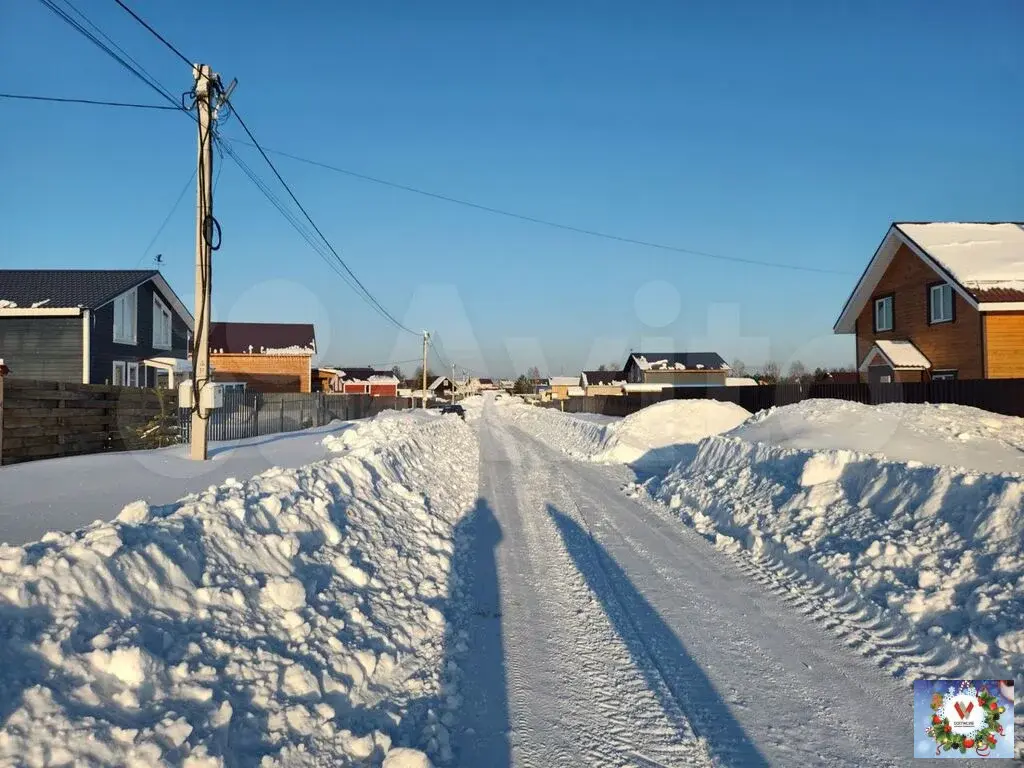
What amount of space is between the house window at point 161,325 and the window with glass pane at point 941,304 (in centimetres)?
3293

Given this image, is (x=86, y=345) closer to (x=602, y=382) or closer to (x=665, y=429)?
(x=665, y=429)

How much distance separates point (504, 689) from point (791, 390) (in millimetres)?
23576

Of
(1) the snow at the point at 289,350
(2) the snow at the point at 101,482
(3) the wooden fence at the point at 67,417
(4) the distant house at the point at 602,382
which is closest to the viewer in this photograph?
(2) the snow at the point at 101,482

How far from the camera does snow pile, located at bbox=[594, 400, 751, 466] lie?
2073cm

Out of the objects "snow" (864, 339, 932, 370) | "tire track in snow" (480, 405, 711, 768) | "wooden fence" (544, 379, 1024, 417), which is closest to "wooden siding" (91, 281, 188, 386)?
"tire track in snow" (480, 405, 711, 768)

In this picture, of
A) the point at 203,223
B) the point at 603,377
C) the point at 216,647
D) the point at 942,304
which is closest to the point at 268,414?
the point at 203,223

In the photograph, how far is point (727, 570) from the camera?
7.17 m

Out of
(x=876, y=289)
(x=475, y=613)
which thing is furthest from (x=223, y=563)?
(x=876, y=289)

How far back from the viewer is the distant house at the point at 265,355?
41.4m

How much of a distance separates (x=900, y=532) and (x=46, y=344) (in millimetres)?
27460

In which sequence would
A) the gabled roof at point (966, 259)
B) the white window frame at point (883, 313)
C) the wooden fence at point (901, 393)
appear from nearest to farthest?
the wooden fence at point (901, 393)
the gabled roof at point (966, 259)
the white window frame at point (883, 313)

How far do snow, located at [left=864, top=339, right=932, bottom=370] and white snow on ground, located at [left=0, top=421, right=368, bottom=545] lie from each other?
21.6m

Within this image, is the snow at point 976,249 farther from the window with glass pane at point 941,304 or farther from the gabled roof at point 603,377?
the gabled roof at point 603,377

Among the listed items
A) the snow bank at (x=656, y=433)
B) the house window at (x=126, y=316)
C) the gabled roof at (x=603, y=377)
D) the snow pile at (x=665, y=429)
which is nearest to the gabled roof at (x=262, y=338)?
the house window at (x=126, y=316)
